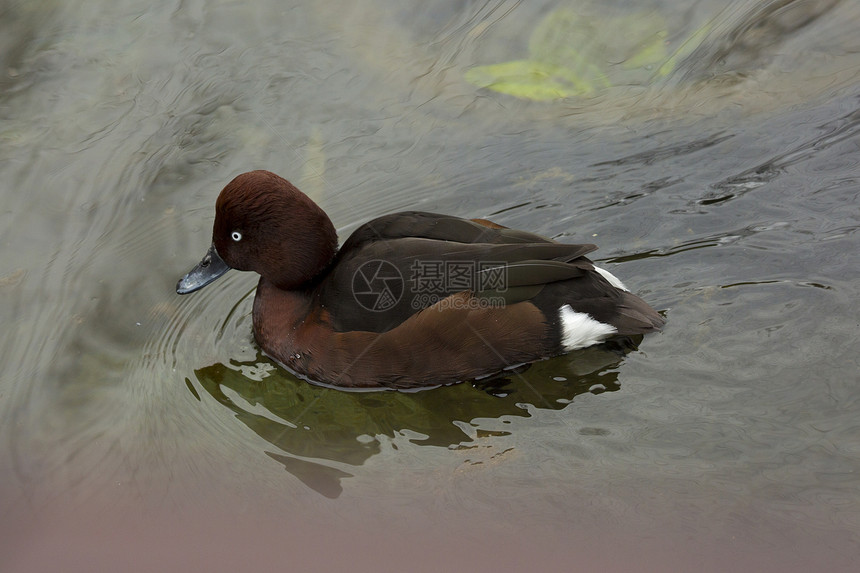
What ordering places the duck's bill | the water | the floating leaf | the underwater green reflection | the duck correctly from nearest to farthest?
the water, the underwater green reflection, the duck, the duck's bill, the floating leaf

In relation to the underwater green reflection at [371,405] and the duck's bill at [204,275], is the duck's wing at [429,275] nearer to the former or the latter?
the underwater green reflection at [371,405]

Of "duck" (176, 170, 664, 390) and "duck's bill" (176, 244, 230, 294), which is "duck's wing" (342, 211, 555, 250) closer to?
"duck" (176, 170, 664, 390)

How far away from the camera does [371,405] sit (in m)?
4.02

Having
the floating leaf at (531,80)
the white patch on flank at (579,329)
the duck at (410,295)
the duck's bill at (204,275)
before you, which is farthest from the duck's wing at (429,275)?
the floating leaf at (531,80)

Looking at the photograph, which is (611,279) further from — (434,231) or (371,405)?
(371,405)

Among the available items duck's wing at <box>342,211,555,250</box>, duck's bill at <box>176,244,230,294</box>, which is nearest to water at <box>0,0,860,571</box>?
duck's bill at <box>176,244,230,294</box>

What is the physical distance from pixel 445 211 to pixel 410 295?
1304mm

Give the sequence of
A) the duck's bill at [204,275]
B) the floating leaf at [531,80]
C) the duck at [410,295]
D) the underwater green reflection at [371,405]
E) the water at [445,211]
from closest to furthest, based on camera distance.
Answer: the water at [445,211] → the underwater green reflection at [371,405] → the duck at [410,295] → the duck's bill at [204,275] → the floating leaf at [531,80]

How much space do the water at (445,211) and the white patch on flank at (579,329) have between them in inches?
4.9

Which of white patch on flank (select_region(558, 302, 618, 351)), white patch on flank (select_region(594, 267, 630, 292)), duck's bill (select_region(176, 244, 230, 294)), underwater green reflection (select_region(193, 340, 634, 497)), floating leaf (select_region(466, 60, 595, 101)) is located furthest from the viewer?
floating leaf (select_region(466, 60, 595, 101))

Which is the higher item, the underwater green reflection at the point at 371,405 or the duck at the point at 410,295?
the duck at the point at 410,295

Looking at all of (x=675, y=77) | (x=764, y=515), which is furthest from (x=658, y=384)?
(x=675, y=77)

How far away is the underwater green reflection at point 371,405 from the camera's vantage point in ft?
12.4

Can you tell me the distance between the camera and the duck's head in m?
4.07
